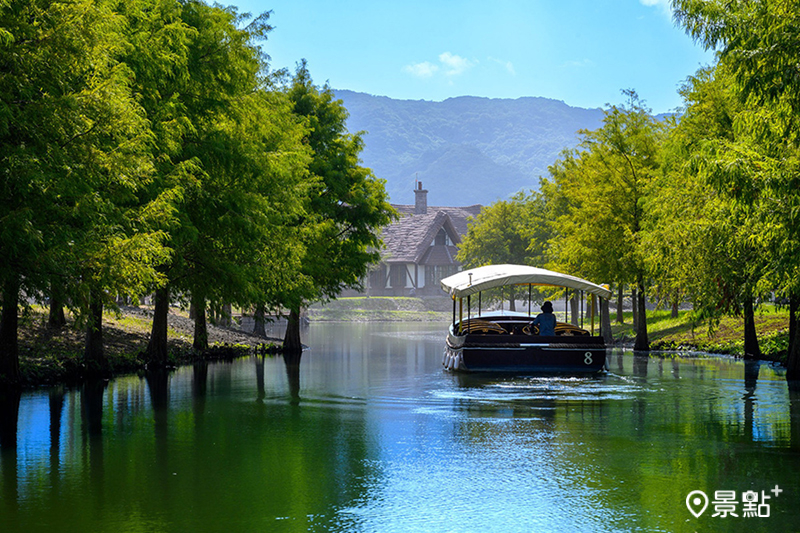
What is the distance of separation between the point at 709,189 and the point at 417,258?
78.1 m

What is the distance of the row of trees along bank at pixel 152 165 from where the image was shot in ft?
51.7

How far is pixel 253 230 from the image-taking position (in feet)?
84.3

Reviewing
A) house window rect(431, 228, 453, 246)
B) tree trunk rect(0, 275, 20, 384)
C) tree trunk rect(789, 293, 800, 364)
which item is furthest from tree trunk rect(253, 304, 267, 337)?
house window rect(431, 228, 453, 246)

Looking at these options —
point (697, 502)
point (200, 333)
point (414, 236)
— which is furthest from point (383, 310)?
point (697, 502)

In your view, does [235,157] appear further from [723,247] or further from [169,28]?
[723,247]

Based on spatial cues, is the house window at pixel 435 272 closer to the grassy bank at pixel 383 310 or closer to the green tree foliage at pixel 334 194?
the grassy bank at pixel 383 310

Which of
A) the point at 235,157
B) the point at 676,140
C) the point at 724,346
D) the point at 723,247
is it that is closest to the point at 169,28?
the point at 235,157

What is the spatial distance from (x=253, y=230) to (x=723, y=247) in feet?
42.1

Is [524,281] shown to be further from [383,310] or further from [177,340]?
[383,310]

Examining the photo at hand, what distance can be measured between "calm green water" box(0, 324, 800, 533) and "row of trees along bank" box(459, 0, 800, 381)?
383 centimetres

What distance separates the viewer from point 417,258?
4156 inches

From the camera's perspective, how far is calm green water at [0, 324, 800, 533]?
9562mm

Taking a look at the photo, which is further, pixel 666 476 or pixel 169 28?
pixel 169 28

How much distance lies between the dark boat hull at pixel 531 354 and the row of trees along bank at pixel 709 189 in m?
4.41
